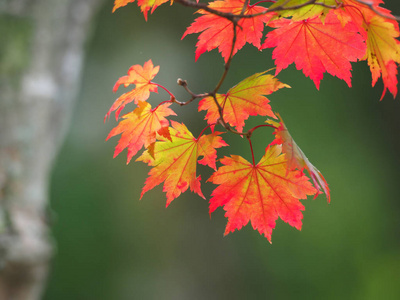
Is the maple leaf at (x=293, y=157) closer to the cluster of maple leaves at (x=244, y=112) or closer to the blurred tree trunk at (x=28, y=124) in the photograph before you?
the cluster of maple leaves at (x=244, y=112)

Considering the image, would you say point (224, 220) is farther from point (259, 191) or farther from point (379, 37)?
point (379, 37)

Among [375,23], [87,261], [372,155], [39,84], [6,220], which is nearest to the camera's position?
[375,23]

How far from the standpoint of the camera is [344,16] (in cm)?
53

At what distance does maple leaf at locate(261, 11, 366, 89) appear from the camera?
56cm

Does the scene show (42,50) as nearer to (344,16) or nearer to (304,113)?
(344,16)

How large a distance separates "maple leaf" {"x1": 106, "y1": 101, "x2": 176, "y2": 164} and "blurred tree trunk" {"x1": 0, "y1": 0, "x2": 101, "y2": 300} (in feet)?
2.64

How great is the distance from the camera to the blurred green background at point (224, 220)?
3.05 m

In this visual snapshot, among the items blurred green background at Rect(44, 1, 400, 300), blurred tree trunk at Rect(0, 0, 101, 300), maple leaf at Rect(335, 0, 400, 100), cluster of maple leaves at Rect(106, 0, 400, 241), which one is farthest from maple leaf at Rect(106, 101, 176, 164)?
blurred green background at Rect(44, 1, 400, 300)

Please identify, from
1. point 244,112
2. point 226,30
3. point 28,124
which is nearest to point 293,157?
point 244,112

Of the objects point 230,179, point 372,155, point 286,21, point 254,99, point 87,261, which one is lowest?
point 87,261

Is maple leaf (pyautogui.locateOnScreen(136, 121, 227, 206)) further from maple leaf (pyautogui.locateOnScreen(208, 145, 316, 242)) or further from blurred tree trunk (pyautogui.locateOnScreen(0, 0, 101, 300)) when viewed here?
blurred tree trunk (pyautogui.locateOnScreen(0, 0, 101, 300))

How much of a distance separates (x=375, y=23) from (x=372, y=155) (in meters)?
3.01

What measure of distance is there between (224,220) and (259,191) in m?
2.63

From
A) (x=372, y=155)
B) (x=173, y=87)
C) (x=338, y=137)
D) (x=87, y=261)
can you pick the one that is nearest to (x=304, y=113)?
(x=338, y=137)
